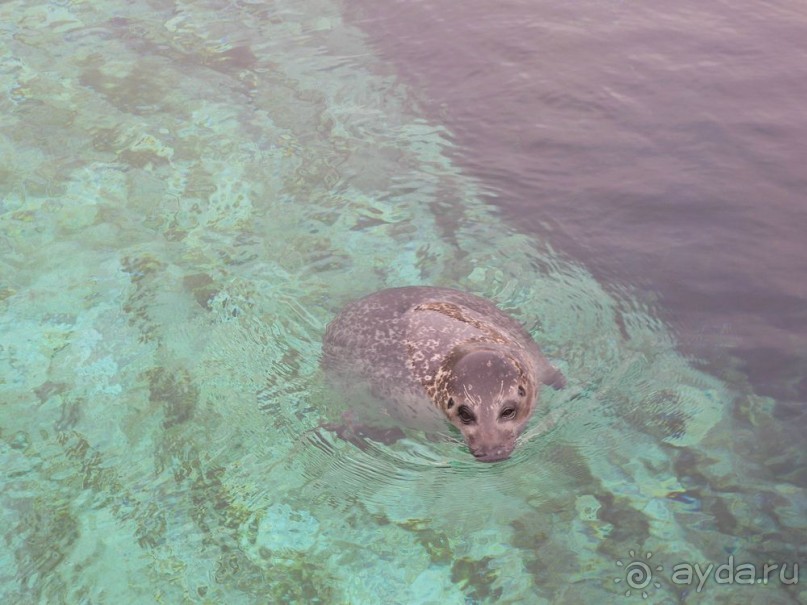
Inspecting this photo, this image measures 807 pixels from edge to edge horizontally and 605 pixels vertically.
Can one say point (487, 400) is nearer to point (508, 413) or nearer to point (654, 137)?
point (508, 413)

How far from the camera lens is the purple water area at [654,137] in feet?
21.6

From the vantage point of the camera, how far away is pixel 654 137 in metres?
8.62

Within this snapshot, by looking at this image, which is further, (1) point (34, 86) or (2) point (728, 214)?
(1) point (34, 86)

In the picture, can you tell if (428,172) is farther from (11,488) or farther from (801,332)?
(11,488)

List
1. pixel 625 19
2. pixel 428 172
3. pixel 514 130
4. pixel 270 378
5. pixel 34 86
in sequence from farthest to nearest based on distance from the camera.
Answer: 1. pixel 625 19
2. pixel 34 86
3. pixel 514 130
4. pixel 428 172
5. pixel 270 378

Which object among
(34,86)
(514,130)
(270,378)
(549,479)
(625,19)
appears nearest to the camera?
(549,479)

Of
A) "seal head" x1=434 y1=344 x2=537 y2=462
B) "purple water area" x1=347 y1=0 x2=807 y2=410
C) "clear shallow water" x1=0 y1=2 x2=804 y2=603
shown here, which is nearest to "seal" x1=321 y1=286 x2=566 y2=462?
"seal head" x1=434 y1=344 x2=537 y2=462

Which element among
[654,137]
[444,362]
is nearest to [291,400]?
[444,362]

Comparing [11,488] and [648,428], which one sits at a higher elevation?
[648,428]

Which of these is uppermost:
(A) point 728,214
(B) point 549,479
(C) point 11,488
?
(A) point 728,214

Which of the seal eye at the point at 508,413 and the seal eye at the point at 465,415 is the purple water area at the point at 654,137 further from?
the seal eye at the point at 465,415

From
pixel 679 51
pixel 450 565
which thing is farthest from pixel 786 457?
pixel 679 51

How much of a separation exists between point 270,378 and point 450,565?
1.98m

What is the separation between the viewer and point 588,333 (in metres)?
6.15
